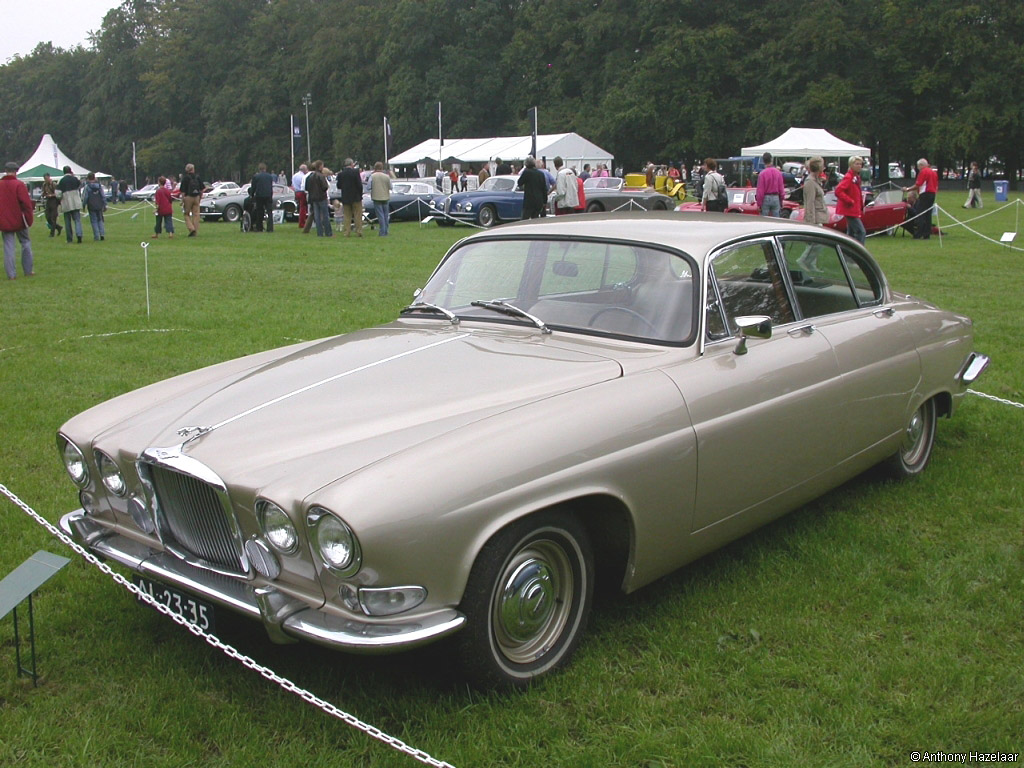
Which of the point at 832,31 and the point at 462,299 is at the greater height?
the point at 832,31

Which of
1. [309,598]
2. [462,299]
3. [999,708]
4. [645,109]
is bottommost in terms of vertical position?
[999,708]

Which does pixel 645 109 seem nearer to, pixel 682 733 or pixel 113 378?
pixel 113 378

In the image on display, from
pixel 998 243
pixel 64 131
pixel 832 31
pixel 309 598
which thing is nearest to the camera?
pixel 309 598

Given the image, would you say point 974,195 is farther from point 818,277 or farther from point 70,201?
point 818,277

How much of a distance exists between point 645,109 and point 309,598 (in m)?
58.3

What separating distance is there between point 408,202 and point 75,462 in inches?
1026

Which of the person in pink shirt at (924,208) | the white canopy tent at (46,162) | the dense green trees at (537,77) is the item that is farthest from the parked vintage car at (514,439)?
the dense green trees at (537,77)

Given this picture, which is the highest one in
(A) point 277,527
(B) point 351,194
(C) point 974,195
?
(B) point 351,194

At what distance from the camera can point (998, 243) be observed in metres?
18.7

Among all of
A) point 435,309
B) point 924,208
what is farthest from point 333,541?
point 924,208

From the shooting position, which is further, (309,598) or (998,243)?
(998,243)

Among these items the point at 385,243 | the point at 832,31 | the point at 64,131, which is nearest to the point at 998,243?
the point at 385,243

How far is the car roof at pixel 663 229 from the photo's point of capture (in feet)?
14.1

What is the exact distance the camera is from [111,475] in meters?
3.59
